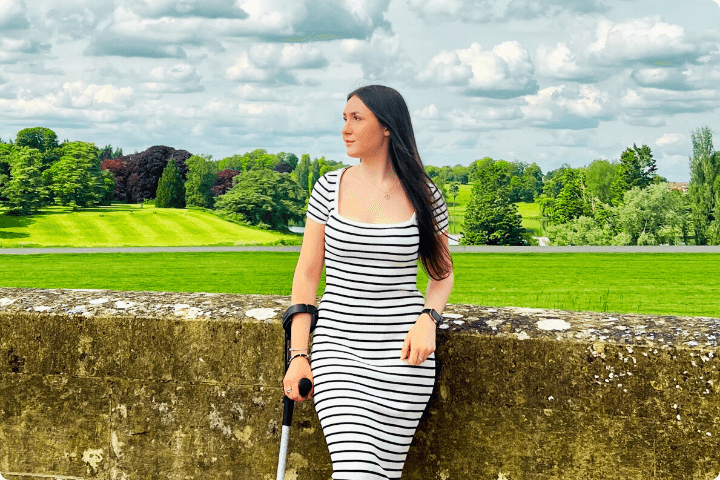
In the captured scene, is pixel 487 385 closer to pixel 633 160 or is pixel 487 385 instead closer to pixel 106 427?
pixel 106 427

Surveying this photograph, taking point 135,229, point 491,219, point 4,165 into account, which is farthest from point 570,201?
point 4,165

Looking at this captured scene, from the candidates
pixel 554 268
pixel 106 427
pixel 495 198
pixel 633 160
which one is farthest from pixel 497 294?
pixel 633 160

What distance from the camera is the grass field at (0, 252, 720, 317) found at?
88.7 ft

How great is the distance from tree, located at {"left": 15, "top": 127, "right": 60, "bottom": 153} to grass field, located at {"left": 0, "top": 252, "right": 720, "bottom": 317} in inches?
1686

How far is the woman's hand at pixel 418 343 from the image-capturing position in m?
2.48

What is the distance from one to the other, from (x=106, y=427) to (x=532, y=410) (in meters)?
1.77

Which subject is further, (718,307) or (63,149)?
(63,149)

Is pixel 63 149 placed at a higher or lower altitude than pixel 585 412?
higher

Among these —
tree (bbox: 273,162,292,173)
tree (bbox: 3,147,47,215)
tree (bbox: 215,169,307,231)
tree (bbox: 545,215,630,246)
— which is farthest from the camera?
tree (bbox: 273,162,292,173)

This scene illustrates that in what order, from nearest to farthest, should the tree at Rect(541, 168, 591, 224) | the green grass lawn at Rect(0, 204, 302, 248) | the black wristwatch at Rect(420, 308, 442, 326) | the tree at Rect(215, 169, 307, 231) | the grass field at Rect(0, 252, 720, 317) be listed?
1. the black wristwatch at Rect(420, 308, 442, 326)
2. the grass field at Rect(0, 252, 720, 317)
3. the green grass lawn at Rect(0, 204, 302, 248)
4. the tree at Rect(215, 169, 307, 231)
5. the tree at Rect(541, 168, 591, 224)

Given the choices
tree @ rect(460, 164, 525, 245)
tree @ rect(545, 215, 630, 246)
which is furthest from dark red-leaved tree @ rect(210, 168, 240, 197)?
tree @ rect(545, 215, 630, 246)

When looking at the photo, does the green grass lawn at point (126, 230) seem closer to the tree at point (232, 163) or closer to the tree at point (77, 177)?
the tree at point (77, 177)

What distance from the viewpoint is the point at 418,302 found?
8.55 ft

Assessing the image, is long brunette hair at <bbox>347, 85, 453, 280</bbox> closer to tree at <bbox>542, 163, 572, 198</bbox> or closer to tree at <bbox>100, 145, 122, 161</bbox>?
tree at <bbox>542, 163, 572, 198</bbox>
